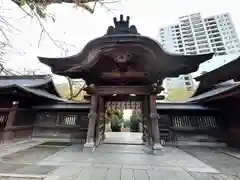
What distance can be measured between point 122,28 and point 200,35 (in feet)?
209

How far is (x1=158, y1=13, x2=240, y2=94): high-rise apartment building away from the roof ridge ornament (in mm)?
47795

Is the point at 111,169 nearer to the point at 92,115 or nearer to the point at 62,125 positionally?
the point at 92,115

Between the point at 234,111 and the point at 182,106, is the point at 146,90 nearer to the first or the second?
the point at 182,106

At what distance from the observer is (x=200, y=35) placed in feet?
184

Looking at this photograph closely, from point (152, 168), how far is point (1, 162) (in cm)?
342

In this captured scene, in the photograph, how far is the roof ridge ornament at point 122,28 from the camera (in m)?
4.38

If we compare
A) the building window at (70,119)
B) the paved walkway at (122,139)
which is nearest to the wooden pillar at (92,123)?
the paved walkway at (122,139)

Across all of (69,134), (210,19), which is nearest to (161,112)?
(69,134)

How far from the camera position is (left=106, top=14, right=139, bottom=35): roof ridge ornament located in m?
4.38

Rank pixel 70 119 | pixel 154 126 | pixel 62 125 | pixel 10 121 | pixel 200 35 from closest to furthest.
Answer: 1. pixel 154 126
2. pixel 10 121
3. pixel 62 125
4. pixel 70 119
5. pixel 200 35

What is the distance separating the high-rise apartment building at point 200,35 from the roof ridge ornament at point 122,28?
1882 inches

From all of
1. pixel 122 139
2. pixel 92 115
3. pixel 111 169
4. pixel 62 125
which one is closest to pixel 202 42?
pixel 122 139

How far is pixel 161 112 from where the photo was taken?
6.76m

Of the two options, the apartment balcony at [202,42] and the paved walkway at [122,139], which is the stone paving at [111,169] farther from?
the apartment balcony at [202,42]
